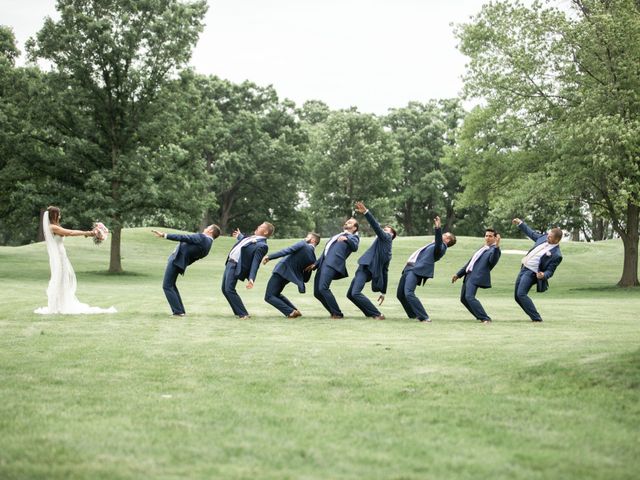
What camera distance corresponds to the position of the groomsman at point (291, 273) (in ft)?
52.8

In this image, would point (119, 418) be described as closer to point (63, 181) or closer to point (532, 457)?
point (532, 457)

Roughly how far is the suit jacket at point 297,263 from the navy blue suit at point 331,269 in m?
0.26

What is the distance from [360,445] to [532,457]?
118 cm

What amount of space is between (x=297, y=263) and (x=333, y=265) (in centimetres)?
77

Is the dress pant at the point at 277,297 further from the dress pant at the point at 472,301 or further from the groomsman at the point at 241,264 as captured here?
the dress pant at the point at 472,301

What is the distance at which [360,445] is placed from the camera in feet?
18.0

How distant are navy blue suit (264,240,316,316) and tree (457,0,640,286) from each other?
50.7 ft

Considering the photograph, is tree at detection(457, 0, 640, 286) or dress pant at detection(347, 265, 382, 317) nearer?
dress pant at detection(347, 265, 382, 317)

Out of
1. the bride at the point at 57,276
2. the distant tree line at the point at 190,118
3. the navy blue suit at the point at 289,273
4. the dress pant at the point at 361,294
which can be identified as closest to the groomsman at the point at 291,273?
the navy blue suit at the point at 289,273

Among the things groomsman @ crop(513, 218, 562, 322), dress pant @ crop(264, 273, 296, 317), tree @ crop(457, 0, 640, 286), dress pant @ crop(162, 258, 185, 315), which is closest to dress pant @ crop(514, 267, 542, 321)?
groomsman @ crop(513, 218, 562, 322)

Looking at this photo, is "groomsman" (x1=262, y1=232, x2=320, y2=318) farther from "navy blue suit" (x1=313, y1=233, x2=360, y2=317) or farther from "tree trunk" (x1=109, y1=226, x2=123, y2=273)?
"tree trunk" (x1=109, y1=226, x2=123, y2=273)

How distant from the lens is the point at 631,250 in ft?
109

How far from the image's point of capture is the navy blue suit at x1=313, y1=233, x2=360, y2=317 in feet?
53.5

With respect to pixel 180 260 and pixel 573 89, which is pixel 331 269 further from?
pixel 573 89
